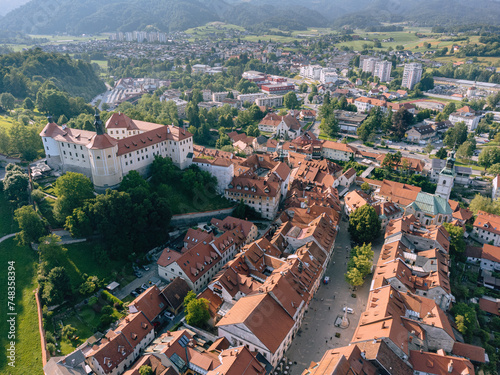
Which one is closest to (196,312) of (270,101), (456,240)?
(456,240)

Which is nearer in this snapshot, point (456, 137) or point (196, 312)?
point (196, 312)

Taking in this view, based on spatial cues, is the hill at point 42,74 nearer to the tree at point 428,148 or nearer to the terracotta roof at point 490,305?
the tree at point 428,148

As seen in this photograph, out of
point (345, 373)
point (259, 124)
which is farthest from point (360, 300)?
point (259, 124)

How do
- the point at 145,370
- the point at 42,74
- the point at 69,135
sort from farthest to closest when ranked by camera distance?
the point at 42,74 → the point at 69,135 → the point at 145,370

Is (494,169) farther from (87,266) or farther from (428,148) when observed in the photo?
(87,266)

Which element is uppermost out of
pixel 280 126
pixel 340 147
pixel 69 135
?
pixel 69 135

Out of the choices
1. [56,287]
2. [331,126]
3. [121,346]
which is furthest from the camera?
[331,126]

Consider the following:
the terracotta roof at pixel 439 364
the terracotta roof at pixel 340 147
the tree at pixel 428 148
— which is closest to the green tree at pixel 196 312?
the terracotta roof at pixel 439 364

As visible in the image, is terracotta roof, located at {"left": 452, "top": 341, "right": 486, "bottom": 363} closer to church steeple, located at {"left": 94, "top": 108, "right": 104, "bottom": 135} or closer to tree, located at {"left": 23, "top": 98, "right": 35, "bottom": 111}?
church steeple, located at {"left": 94, "top": 108, "right": 104, "bottom": 135}

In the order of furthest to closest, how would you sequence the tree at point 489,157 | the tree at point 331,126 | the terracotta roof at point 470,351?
the tree at point 331,126 → the tree at point 489,157 → the terracotta roof at point 470,351
